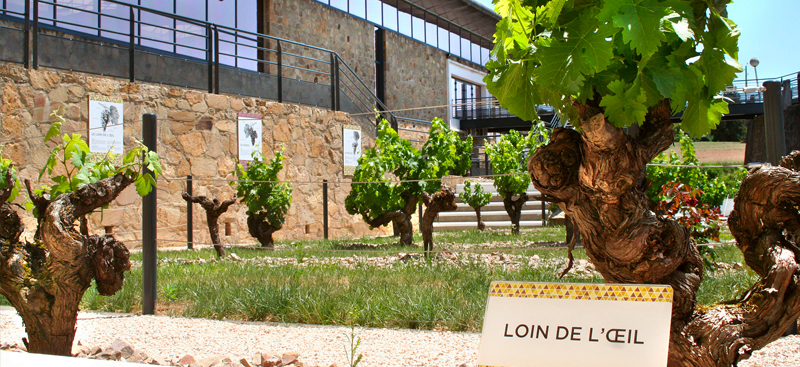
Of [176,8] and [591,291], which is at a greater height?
[176,8]

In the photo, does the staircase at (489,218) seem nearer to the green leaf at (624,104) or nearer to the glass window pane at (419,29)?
the glass window pane at (419,29)

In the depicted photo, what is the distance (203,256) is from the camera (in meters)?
6.59

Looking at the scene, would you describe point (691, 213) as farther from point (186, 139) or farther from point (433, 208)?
point (186, 139)

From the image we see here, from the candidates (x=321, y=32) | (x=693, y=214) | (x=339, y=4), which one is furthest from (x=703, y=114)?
(x=339, y=4)

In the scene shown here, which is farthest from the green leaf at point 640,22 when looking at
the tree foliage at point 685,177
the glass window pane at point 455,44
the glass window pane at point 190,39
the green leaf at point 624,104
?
the glass window pane at point 455,44

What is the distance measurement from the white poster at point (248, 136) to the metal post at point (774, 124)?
27.1 feet

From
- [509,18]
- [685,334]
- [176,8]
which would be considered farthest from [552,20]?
[176,8]

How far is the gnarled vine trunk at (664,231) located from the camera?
5.15ft

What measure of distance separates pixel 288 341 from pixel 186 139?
22.3 feet

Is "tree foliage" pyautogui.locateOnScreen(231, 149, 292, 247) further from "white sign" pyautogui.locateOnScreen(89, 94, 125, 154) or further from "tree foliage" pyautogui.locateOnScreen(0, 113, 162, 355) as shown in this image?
"tree foliage" pyautogui.locateOnScreen(0, 113, 162, 355)

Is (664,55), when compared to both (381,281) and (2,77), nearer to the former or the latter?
(381,281)

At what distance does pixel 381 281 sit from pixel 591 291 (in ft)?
9.93

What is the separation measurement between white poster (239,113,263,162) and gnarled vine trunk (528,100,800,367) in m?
8.79

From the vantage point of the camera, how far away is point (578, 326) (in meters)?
1.37
